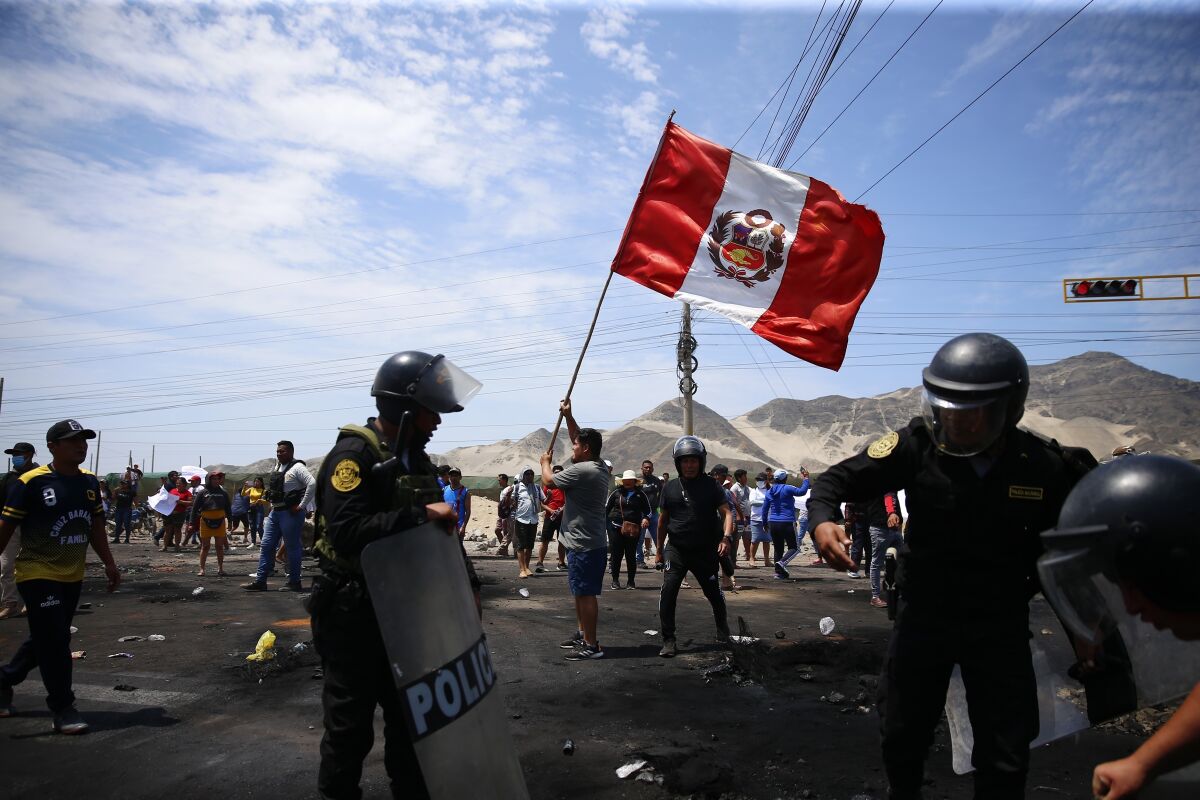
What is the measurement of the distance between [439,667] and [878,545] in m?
8.16

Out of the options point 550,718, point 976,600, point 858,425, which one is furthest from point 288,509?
point 858,425

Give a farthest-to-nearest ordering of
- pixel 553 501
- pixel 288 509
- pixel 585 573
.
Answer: pixel 553 501 → pixel 288 509 → pixel 585 573

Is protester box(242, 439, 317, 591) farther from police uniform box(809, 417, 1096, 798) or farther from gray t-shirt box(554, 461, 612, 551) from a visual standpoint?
police uniform box(809, 417, 1096, 798)

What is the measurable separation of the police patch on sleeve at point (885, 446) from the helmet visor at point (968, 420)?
0.18 m

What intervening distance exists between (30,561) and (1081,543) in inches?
220

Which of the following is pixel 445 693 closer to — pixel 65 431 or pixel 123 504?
pixel 65 431

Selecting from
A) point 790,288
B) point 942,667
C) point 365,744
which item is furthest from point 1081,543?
point 790,288

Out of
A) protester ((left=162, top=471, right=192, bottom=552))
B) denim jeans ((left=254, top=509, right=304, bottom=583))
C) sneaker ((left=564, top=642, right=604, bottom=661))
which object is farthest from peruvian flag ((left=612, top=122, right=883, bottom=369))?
protester ((left=162, top=471, right=192, bottom=552))

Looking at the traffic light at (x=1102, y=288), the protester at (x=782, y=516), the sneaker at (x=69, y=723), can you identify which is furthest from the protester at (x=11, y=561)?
the traffic light at (x=1102, y=288)

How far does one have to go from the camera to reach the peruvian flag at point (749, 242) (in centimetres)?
668

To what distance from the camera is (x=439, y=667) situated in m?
2.76

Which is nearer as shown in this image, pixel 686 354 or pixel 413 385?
pixel 413 385

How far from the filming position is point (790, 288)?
22.1 feet

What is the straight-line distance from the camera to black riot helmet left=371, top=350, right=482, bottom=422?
3.12 m
